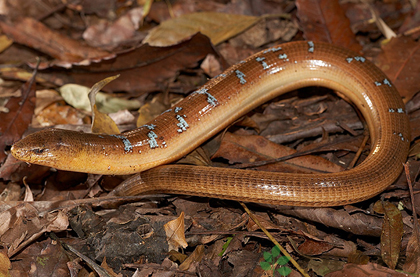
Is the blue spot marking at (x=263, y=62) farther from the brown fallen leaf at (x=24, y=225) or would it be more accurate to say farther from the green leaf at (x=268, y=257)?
the brown fallen leaf at (x=24, y=225)

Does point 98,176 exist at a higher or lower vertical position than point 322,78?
lower

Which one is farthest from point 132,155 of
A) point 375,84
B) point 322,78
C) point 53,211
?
point 375,84

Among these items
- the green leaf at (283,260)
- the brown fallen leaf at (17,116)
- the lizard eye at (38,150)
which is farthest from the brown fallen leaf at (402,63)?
the brown fallen leaf at (17,116)

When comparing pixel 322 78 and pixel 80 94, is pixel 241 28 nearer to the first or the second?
pixel 322 78

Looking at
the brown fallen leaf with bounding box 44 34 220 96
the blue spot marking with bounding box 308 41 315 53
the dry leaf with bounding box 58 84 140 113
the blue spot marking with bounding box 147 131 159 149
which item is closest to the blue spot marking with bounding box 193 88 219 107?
the blue spot marking with bounding box 147 131 159 149

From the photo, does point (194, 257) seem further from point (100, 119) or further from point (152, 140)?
point (100, 119)

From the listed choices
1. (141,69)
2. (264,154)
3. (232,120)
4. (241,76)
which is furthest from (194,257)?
(141,69)

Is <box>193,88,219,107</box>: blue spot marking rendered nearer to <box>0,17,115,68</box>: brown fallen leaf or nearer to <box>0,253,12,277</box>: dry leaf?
<box>0,17,115,68</box>: brown fallen leaf
